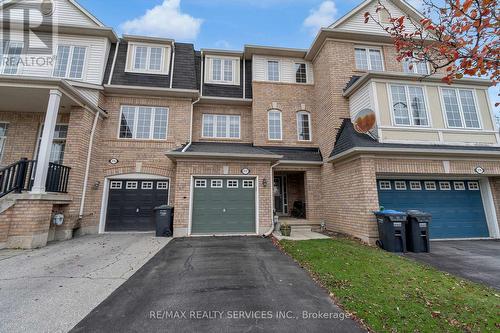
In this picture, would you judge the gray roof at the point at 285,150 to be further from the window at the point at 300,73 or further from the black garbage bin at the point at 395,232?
the black garbage bin at the point at 395,232

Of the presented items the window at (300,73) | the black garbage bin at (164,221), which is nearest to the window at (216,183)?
the black garbage bin at (164,221)

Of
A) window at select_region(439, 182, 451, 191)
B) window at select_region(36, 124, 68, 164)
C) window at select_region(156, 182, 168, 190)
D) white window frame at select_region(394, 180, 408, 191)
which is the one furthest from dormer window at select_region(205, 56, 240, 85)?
window at select_region(439, 182, 451, 191)

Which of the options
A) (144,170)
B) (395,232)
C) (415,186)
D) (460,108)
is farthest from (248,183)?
(460,108)

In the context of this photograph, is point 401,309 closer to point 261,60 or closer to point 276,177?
point 276,177

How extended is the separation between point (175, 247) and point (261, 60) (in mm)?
11126

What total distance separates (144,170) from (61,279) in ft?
20.7

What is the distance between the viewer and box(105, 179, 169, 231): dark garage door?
981 centimetres

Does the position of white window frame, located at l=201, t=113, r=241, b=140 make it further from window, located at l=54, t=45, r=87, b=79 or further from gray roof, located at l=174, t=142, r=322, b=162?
window, located at l=54, t=45, r=87, b=79

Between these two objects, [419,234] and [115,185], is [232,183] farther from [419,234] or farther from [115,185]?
[419,234]

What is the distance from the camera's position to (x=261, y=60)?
502 inches

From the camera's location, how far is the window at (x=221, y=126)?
12102 millimetres

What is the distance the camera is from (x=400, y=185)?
8945 millimetres

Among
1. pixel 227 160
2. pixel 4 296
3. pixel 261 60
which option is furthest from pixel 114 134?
pixel 261 60

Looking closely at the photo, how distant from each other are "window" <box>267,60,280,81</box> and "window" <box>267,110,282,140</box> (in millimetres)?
2119
